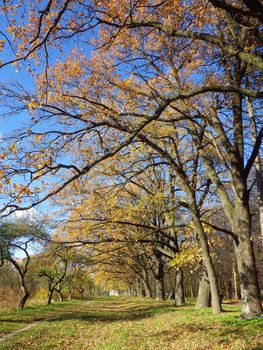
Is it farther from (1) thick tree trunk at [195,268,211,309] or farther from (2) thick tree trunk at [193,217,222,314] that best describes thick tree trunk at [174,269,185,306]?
(2) thick tree trunk at [193,217,222,314]

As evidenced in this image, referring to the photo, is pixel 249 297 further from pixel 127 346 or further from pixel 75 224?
pixel 75 224

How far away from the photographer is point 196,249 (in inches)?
704

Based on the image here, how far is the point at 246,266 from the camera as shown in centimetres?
1209

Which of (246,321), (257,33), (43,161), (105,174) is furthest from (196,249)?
(257,33)

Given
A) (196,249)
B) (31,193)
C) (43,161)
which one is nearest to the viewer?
(31,193)

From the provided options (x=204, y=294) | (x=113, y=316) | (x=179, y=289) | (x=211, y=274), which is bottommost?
(x=113, y=316)

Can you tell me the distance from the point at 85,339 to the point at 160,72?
963 cm

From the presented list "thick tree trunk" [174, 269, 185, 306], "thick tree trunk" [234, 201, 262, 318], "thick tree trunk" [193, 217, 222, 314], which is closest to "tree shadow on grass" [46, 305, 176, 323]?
"thick tree trunk" [174, 269, 185, 306]

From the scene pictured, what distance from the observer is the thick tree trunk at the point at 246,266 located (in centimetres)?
1164

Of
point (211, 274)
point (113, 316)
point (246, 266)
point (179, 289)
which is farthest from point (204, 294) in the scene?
point (246, 266)

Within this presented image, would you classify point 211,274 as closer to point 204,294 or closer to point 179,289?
point 204,294

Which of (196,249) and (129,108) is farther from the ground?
(129,108)

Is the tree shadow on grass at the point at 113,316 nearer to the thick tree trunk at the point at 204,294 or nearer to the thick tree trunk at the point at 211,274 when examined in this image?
the thick tree trunk at the point at 204,294

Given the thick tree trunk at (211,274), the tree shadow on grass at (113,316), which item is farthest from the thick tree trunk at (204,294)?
the thick tree trunk at (211,274)
